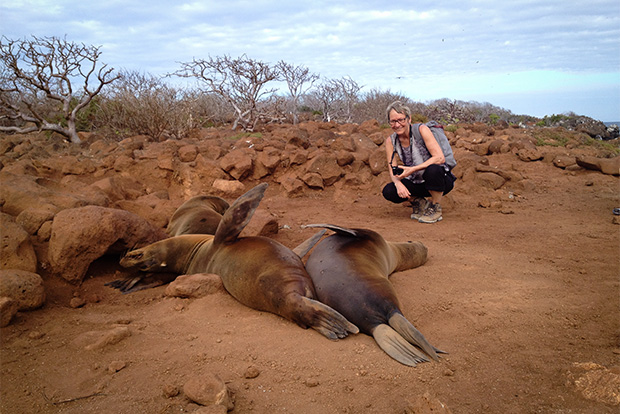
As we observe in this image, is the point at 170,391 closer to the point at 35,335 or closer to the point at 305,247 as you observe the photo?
the point at 35,335

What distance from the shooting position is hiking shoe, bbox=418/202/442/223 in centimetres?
607

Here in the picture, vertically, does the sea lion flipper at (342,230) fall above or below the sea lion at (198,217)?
above

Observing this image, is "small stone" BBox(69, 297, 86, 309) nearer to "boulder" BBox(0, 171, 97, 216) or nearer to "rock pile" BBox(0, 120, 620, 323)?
"rock pile" BBox(0, 120, 620, 323)

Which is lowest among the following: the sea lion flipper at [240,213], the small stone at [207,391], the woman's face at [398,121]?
the small stone at [207,391]

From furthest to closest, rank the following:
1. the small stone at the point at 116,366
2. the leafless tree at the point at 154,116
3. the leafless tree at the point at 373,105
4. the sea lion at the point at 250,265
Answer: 1. the leafless tree at the point at 373,105
2. the leafless tree at the point at 154,116
3. the sea lion at the point at 250,265
4. the small stone at the point at 116,366

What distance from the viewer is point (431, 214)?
242 inches

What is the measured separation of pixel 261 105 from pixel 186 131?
8123mm

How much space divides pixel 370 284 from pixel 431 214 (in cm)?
319

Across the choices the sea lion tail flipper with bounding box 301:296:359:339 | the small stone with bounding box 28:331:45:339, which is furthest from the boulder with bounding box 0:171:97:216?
the sea lion tail flipper with bounding box 301:296:359:339

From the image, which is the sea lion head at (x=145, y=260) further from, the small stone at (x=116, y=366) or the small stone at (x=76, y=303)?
the small stone at (x=116, y=366)

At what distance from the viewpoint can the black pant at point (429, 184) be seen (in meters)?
5.96

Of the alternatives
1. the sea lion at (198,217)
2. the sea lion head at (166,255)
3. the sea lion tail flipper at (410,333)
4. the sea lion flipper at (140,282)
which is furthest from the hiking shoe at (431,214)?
the sea lion flipper at (140,282)

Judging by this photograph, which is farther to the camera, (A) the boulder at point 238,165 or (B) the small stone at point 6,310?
Answer: (A) the boulder at point 238,165

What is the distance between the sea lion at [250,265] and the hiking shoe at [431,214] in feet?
7.90
